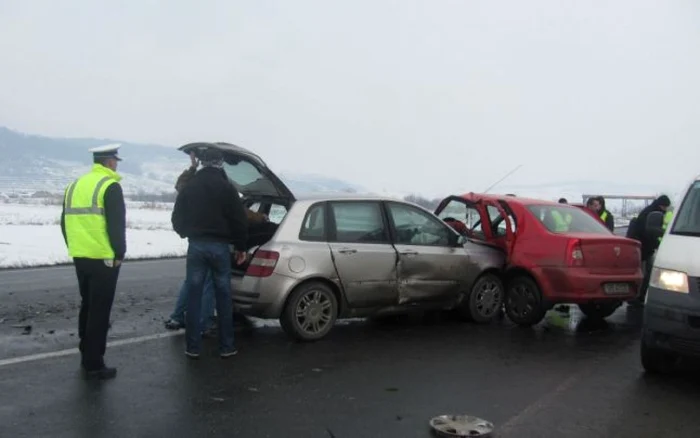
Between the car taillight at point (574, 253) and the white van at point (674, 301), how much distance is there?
1.63m

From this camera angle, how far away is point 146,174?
17600 cm

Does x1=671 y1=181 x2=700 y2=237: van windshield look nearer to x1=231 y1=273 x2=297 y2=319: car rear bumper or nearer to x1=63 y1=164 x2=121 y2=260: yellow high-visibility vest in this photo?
x1=231 y1=273 x2=297 y2=319: car rear bumper

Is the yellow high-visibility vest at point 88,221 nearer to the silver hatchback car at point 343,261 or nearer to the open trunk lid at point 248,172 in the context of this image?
the open trunk lid at point 248,172

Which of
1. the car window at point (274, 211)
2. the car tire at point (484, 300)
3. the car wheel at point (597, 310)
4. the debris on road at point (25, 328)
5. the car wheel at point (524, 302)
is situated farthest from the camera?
the car wheel at point (597, 310)

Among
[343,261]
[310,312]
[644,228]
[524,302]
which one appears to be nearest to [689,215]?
[524,302]

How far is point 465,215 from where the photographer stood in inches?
355

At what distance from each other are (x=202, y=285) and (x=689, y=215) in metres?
4.58

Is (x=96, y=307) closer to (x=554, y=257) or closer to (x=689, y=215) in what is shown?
(x=554, y=257)

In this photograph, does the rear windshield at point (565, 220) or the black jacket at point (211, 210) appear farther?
the rear windshield at point (565, 220)

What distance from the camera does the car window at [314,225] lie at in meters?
6.81

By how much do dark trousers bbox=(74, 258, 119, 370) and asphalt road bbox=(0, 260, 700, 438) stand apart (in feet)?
0.76

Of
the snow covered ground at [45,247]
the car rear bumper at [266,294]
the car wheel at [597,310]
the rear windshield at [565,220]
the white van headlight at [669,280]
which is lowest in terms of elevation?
the snow covered ground at [45,247]

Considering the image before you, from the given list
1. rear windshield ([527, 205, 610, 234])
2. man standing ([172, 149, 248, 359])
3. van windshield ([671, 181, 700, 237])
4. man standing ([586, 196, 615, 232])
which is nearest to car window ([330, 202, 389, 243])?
man standing ([172, 149, 248, 359])

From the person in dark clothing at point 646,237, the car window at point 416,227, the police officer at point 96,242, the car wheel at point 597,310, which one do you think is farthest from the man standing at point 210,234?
the person in dark clothing at point 646,237
